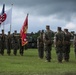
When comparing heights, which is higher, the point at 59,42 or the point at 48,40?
the point at 48,40

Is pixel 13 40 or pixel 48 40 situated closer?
pixel 48 40

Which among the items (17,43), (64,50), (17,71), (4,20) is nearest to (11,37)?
(17,43)

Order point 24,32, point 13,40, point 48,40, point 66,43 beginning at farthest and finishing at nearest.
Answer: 1. point 13,40
2. point 24,32
3. point 66,43
4. point 48,40

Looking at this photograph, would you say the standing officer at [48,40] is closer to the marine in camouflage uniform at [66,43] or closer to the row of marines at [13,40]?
the marine in camouflage uniform at [66,43]

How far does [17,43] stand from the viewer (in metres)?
34.0

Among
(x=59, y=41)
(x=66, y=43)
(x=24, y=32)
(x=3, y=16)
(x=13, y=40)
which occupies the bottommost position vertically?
(x=66, y=43)

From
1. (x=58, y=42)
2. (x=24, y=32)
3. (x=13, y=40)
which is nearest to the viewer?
(x=58, y=42)

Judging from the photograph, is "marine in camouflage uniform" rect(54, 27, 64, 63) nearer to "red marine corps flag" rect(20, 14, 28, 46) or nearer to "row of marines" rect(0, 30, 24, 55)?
"red marine corps flag" rect(20, 14, 28, 46)

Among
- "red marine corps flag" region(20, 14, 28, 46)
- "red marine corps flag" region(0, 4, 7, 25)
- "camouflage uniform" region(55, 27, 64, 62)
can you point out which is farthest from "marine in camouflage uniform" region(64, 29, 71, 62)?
"red marine corps flag" region(0, 4, 7, 25)

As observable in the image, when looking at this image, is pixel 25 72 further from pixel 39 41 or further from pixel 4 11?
pixel 4 11

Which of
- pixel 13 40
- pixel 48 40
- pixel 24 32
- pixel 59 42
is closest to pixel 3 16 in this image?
pixel 13 40

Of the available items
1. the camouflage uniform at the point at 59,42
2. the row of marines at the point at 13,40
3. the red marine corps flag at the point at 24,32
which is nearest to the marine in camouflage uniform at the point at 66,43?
the camouflage uniform at the point at 59,42

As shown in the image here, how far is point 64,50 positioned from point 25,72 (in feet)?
28.0

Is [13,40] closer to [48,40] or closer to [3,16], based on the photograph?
[3,16]
